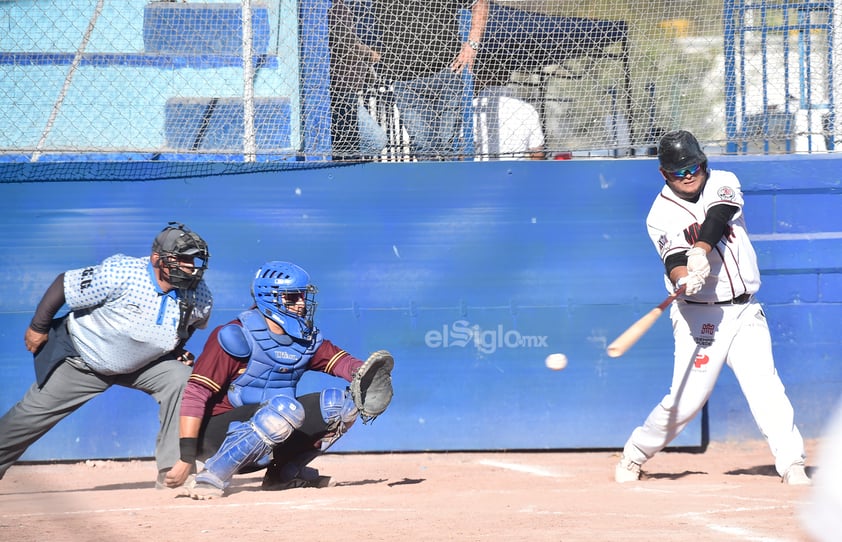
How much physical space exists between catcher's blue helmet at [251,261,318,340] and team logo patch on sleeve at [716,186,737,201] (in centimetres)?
227

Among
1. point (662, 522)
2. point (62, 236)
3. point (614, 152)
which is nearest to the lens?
point (662, 522)

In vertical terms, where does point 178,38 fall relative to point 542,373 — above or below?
above

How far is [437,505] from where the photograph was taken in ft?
17.2

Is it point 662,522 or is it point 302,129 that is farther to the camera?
point 302,129

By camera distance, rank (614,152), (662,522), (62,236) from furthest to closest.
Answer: (614,152)
(62,236)
(662,522)

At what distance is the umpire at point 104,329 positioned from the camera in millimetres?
5992

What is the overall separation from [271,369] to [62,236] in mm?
2548

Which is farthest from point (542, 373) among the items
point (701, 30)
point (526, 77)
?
point (701, 30)

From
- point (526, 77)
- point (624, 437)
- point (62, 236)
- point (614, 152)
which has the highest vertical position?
point (526, 77)

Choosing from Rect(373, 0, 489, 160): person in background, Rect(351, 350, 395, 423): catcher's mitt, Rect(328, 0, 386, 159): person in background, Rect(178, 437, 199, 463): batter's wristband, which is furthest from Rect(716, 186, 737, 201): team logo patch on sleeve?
Rect(178, 437, 199, 463): batter's wristband

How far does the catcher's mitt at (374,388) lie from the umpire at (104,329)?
1.20 meters

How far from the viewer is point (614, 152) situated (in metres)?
8.05

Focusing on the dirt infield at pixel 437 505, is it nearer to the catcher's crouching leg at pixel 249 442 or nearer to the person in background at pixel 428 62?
the catcher's crouching leg at pixel 249 442

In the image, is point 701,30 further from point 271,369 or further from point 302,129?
point 271,369
